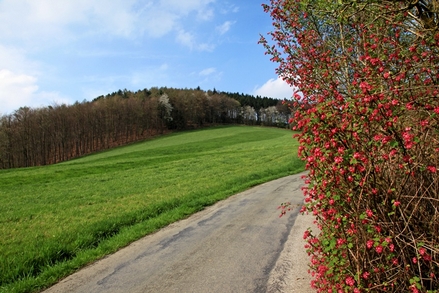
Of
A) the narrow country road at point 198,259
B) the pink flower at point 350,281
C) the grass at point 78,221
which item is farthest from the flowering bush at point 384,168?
the grass at point 78,221

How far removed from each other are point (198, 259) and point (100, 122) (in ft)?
252

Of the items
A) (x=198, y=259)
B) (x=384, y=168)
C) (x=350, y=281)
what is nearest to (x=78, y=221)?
(x=198, y=259)

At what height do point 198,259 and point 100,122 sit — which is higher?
point 100,122

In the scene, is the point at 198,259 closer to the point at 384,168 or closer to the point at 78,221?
the point at 384,168

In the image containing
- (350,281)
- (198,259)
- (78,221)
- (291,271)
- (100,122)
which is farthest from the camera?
(100,122)

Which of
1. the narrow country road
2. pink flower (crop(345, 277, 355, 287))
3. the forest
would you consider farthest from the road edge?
the forest

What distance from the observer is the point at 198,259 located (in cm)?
626

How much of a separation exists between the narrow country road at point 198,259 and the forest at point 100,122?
5803cm

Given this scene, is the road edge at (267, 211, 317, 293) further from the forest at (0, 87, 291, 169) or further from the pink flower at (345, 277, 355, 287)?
the forest at (0, 87, 291, 169)

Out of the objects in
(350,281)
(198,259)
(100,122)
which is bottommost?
(198,259)

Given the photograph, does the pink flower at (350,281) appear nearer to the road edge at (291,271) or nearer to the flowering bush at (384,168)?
the flowering bush at (384,168)

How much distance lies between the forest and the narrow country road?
58.0 meters

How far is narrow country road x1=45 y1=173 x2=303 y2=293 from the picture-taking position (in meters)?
5.23

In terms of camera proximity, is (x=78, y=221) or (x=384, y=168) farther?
(x=78, y=221)
